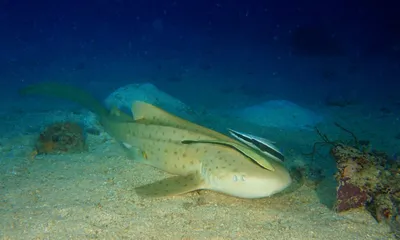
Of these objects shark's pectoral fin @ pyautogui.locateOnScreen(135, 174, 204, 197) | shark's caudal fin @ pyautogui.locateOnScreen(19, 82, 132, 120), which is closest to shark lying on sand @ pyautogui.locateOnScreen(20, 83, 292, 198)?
shark's pectoral fin @ pyautogui.locateOnScreen(135, 174, 204, 197)

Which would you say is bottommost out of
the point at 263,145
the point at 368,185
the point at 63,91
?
the point at 368,185

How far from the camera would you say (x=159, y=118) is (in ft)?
20.4

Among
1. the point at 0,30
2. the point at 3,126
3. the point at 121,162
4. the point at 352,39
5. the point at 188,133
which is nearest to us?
the point at 188,133

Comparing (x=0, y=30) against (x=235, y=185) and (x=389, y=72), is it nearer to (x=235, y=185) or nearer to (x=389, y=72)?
(x=389, y=72)

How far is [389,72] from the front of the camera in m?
23.5

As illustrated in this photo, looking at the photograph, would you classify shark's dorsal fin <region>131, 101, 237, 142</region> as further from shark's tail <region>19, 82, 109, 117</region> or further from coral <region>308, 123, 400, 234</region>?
shark's tail <region>19, 82, 109, 117</region>

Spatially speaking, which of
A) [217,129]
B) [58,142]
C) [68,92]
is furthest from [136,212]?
[217,129]

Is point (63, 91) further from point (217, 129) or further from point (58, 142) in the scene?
point (217, 129)

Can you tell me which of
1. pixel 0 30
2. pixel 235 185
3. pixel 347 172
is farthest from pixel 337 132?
pixel 0 30

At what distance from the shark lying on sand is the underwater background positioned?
0.24 meters

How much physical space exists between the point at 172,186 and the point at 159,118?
182 cm

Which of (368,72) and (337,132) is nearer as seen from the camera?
(337,132)

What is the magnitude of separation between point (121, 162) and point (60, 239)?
261cm

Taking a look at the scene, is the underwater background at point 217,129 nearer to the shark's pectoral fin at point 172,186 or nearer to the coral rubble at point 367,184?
the coral rubble at point 367,184
